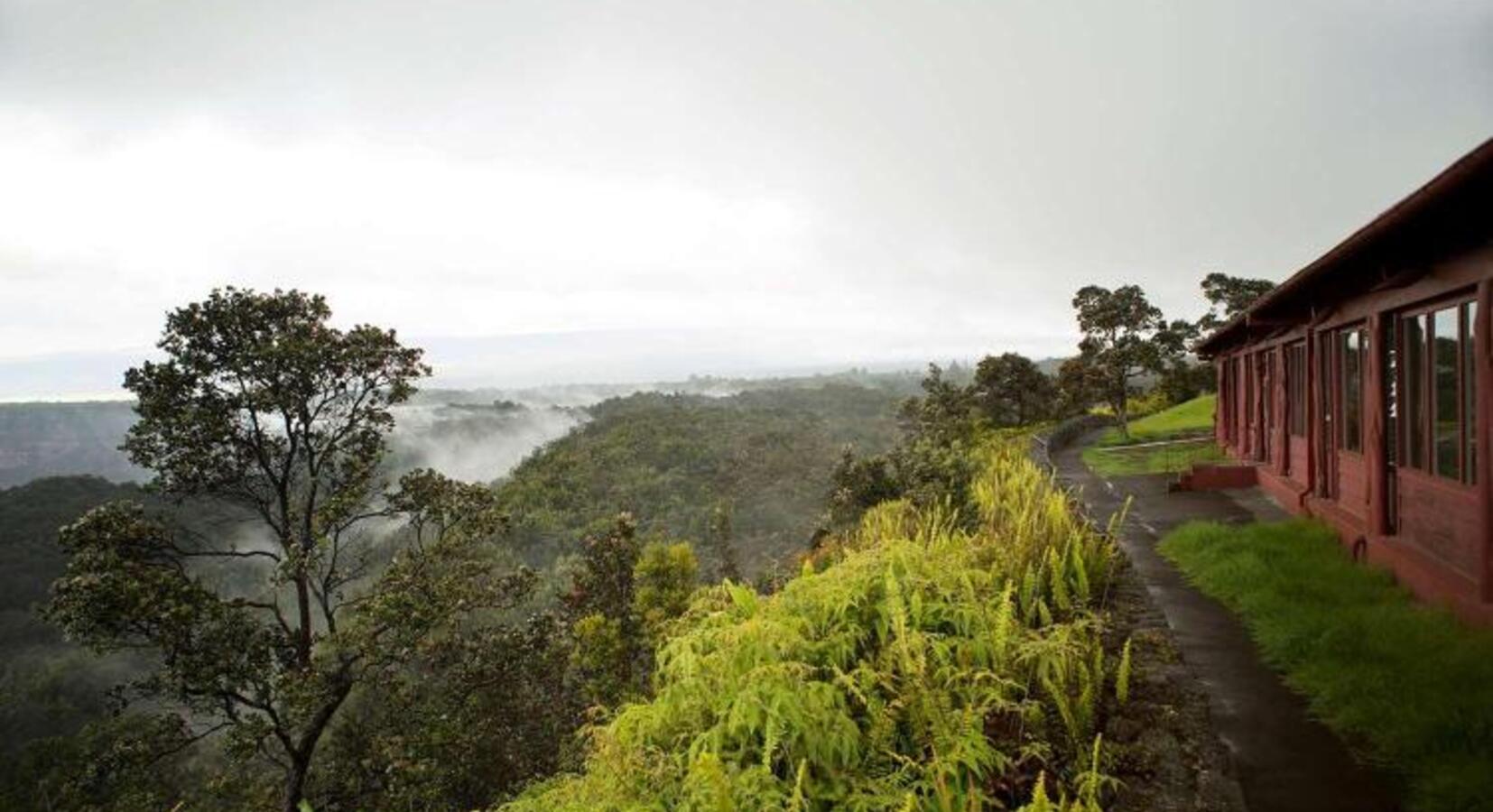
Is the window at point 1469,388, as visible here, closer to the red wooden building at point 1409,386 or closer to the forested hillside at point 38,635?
the red wooden building at point 1409,386

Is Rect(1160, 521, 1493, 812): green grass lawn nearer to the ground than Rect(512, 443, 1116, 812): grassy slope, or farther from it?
nearer to the ground

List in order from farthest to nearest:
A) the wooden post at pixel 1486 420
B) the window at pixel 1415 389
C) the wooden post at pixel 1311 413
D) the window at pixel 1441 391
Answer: the wooden post at pixel 1311 413 → the window at pixel 1415 389 → the window at pixel 1441 391 → the wooden post at pixel 1486 420

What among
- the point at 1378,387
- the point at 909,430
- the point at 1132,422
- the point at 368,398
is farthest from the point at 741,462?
the point at 1378,387

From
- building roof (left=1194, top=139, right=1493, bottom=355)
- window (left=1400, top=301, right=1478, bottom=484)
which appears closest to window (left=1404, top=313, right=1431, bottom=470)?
window (left=1400, top=301, right=1478, bottom=484)

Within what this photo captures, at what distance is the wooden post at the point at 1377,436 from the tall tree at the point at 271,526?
13.0 metres

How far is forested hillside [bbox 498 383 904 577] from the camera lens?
68.9 metres

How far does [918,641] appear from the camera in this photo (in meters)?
3.75

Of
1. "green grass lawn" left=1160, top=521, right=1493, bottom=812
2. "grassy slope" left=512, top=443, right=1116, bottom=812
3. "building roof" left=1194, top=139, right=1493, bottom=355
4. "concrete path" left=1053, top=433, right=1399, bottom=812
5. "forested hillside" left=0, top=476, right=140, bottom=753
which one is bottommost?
"forested hillside" left=0, top=476, right=140, bottom=753

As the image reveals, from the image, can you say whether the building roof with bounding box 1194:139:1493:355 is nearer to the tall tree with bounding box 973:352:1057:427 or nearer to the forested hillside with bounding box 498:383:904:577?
the tall tree with bounding box 973:352:1057:427

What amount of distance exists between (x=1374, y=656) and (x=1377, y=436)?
415cm

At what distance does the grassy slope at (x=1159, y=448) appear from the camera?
63.4 ft

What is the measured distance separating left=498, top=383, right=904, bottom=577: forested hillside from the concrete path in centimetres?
4453

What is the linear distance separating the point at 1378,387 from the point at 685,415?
10891cm

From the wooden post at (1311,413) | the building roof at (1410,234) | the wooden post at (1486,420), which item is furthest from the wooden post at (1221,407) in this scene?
the wooden post at (1486,420)
